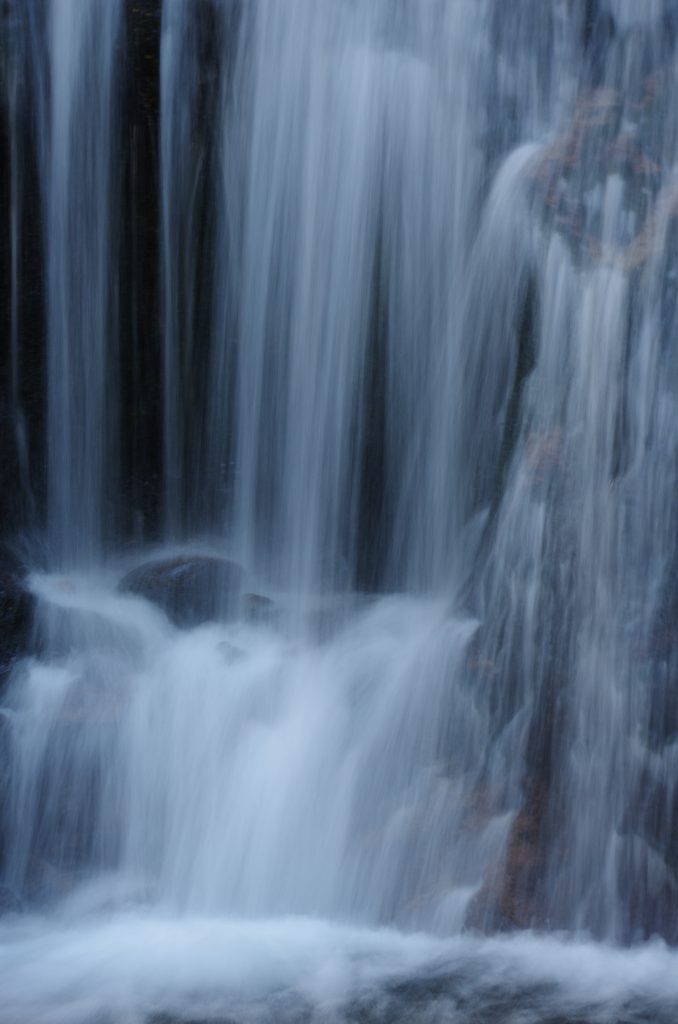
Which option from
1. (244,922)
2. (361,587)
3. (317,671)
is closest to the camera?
(244,922)

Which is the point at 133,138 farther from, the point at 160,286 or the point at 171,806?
the point at 171,806

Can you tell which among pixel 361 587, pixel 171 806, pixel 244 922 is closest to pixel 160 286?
pixel 361 587

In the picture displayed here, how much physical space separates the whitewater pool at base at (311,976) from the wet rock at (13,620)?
1640mm

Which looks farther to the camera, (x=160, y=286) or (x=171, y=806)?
(x=160, y=286)

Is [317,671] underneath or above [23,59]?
underneath

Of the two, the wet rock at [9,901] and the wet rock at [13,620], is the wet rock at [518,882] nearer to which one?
the wet rock at [9,901]

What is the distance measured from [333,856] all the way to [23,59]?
515 centimetres

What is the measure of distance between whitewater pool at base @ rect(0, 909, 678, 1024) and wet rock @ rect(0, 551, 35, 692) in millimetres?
1640

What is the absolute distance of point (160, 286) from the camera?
314 inches

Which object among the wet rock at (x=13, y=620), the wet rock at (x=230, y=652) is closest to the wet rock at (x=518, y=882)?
the wet rock at (x=230, y=652)

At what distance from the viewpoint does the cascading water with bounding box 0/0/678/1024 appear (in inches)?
211

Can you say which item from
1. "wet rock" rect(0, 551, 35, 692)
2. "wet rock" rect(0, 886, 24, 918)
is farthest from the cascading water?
"wet rock" rect(0, 551, 35, 692)

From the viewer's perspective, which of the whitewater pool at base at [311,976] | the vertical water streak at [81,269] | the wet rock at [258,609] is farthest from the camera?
the vertical water streak at [81,269]

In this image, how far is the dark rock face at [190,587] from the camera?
7.25 meters
